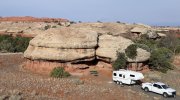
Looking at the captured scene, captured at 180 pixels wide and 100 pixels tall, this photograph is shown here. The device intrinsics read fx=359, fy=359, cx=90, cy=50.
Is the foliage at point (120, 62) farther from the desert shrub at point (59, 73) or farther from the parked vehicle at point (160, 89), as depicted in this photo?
the desert shrub at point (59, 73)

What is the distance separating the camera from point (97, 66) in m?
42.2

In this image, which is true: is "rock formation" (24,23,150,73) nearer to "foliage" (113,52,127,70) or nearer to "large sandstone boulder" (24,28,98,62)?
"large sandstone boulder" (24,28,98,62)

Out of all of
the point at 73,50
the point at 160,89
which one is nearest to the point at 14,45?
the point at 73,50

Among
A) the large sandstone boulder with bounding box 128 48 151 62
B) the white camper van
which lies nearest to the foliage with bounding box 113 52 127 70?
the large sandstone boulder with bounding box 128 48 151 62

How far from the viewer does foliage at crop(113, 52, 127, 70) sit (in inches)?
1547

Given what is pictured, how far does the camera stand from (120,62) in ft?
129

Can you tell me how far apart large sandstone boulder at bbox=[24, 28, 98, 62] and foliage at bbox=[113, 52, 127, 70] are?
9.52ft

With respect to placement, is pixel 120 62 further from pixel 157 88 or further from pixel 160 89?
pixel 160 89

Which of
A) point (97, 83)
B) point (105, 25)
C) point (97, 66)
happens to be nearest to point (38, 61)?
point (97, 66)

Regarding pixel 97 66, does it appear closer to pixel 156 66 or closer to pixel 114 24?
pixel 156 66

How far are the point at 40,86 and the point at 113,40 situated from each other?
14104 millimetres

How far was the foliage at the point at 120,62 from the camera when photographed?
129 feet

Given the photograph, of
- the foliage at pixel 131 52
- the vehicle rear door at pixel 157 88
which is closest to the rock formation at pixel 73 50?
the foliage at pixel 131 52

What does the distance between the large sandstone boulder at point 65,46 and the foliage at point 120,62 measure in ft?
9.52
